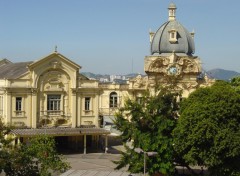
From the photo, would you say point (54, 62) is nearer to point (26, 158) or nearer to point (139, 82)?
point (139, 82)

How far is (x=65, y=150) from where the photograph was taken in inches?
2347

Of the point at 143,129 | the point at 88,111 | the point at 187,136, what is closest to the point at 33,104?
the point at 88,111

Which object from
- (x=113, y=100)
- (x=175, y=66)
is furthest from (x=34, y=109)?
(x=175, y=66)

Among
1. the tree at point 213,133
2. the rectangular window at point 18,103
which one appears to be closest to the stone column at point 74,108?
the rectangular window at point 18,103

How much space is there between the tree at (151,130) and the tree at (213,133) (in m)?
1.10

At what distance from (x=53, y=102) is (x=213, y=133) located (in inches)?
947

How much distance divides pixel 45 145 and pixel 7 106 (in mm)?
18443

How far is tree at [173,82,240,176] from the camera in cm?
3969

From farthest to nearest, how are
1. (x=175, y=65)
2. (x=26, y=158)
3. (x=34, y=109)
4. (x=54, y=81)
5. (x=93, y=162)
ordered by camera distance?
(x=175, y=65) < (x=54, y=81) < (x=34, y=109) < (x=93, y=162) < (x=26, y=158)

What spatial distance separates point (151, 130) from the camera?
139ft

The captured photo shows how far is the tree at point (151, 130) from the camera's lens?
4124cm

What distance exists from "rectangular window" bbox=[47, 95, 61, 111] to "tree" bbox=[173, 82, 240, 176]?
2061 centimetres

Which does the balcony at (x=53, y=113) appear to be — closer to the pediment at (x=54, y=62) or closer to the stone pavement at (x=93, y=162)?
the stone pavement at (x=93, y=162)

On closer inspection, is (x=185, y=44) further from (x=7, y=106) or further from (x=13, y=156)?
(x=13, y=156)
